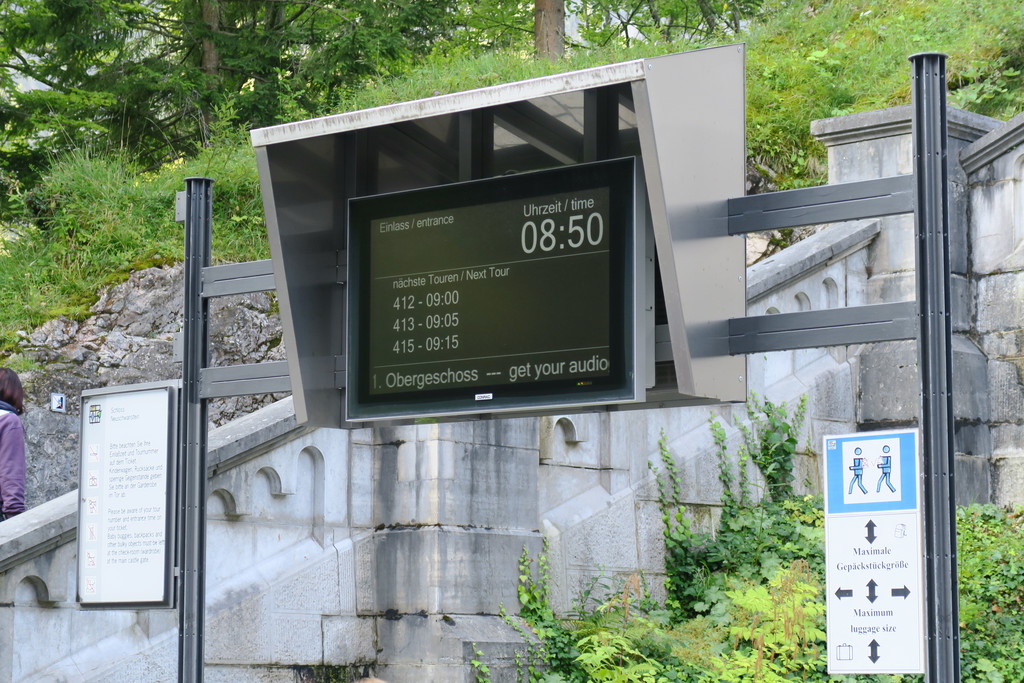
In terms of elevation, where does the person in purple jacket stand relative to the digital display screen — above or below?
below

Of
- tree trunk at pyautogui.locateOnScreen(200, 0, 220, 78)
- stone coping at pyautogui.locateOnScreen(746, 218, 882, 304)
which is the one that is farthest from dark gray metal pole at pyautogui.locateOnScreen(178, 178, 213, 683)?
tree trunk at pyautogui.locateOnScreen(200, 0, 220, 78)

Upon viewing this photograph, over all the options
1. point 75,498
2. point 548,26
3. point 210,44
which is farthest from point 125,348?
point 548,26

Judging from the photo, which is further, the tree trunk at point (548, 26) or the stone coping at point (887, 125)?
the tree trunk at point (548, 26)

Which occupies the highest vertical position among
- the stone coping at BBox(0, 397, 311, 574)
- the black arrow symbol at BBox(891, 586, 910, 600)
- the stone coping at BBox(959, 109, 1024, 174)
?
the stone coping at BBox(959, 109, 1024, 174)

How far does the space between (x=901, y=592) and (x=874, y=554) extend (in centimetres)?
16

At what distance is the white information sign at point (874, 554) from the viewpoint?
472 centimetres

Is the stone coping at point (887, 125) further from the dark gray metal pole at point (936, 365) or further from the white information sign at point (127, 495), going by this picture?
the white information sign at point (127, 495)

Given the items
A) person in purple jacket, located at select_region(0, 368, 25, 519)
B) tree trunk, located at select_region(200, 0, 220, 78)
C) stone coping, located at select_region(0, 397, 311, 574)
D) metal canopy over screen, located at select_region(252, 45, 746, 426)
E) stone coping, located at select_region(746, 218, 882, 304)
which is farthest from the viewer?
tree trunk, located at select_region(200, 0, 220, 78)

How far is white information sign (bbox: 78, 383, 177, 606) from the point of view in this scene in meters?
6.32

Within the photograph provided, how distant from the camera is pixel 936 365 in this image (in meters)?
4.87

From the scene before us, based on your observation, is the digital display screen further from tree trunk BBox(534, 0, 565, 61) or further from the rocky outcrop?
tree trunk BBox(534, 0, 565, 61)

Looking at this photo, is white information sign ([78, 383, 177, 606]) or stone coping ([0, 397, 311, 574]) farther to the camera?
stone coping ([0, 397, 311, 574])

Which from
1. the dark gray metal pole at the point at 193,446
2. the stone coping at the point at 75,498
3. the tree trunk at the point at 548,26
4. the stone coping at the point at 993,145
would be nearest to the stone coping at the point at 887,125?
the stone coping at the point at 993,145

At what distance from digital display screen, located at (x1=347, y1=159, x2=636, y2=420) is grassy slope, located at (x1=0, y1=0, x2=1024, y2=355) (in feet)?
18.5
